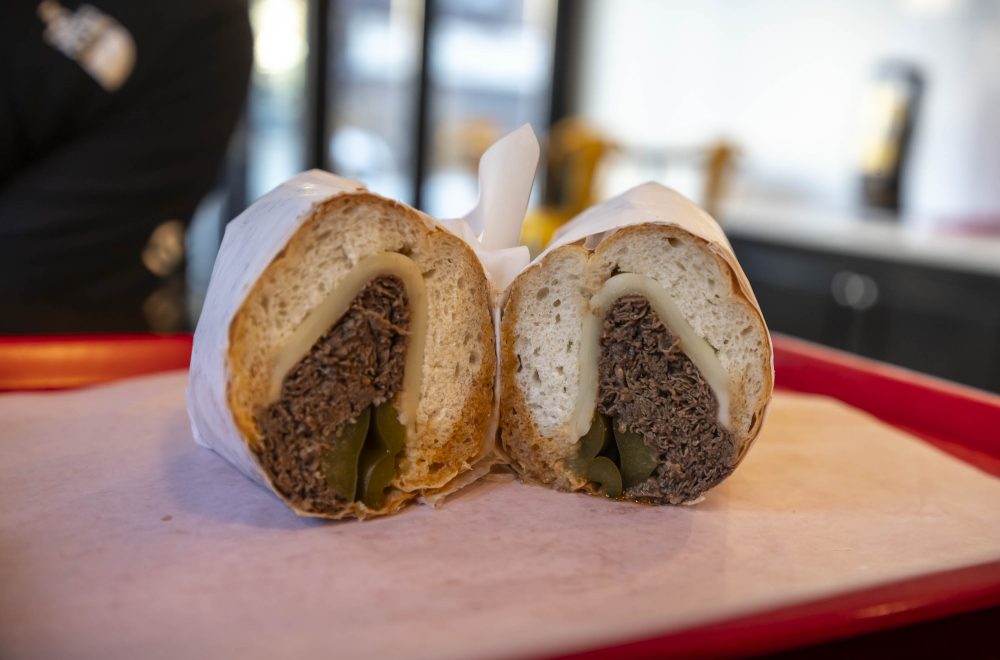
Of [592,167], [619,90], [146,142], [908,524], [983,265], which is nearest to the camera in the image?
[908,524]

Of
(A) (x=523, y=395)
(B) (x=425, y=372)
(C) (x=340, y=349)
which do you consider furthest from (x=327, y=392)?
(A) (x=523, y=395)

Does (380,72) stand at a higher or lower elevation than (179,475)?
higher

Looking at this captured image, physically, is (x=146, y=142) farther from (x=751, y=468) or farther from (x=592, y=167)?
(x=592, y=167)

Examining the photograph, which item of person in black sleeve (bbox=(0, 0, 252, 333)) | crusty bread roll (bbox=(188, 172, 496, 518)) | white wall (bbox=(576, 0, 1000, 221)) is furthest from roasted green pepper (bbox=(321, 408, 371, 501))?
white wall (bbox=(576, 0, 1000, 221))

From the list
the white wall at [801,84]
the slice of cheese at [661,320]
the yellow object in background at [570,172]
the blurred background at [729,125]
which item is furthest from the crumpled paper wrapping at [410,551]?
the white wall at [801,84]

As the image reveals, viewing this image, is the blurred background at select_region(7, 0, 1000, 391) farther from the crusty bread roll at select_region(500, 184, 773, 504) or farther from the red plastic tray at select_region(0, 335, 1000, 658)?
the crusty bread roll at select_region(500, 184, 773, 504)

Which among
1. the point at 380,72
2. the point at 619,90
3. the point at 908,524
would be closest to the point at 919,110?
the point at 619,90
